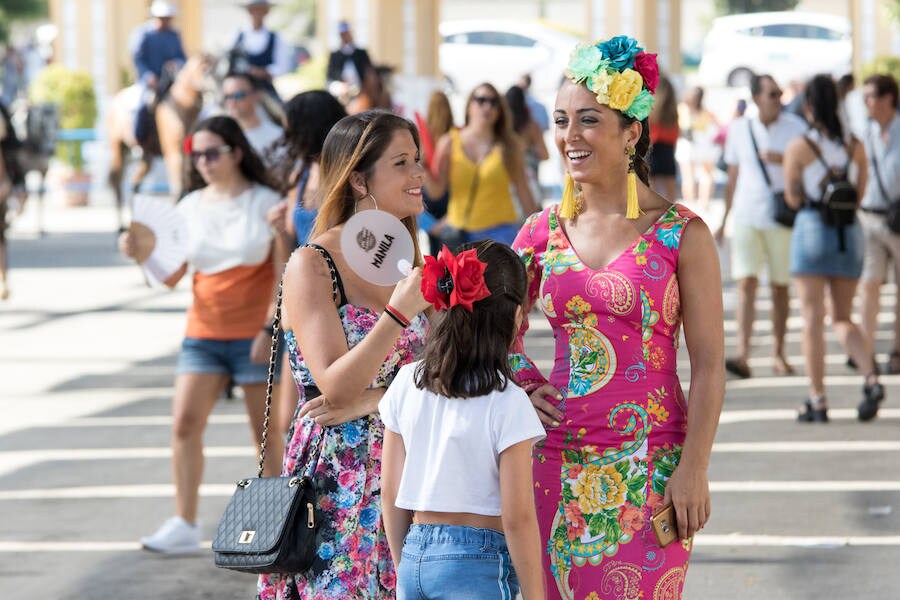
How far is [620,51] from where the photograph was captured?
386 centimetres

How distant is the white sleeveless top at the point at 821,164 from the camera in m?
9.51

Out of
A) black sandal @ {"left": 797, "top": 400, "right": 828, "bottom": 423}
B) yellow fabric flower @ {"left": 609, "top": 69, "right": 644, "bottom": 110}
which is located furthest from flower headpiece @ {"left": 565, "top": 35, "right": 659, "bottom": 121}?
black sandal @ {"left": 797, "top": 400, "right": 828, "bottom": 423}

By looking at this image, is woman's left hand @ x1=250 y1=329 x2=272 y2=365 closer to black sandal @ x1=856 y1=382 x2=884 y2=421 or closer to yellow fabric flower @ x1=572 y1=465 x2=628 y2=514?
yellow fabric flower @ x1=572 y1=465 x2=628 y2=514

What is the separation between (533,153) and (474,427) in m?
11.3

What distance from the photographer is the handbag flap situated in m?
3.75

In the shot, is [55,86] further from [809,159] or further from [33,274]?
[809,159]

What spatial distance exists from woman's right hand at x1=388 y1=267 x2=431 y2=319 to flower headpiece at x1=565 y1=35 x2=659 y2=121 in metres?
0.61

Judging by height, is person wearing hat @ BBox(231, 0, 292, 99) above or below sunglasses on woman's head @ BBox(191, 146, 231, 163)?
above

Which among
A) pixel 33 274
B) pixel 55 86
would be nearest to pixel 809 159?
pixel 33 274

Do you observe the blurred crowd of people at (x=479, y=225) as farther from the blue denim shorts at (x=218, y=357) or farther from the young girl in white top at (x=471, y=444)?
the young girl in white top at (x=471, y=444)

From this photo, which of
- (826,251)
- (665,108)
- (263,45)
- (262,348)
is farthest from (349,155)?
(665,108)

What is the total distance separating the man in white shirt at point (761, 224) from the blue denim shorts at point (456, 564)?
754 centimetres

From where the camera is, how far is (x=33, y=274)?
57.9 ft

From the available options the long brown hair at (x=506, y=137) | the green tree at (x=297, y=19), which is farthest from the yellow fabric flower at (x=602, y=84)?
the green tree at (x=297, y=19)
